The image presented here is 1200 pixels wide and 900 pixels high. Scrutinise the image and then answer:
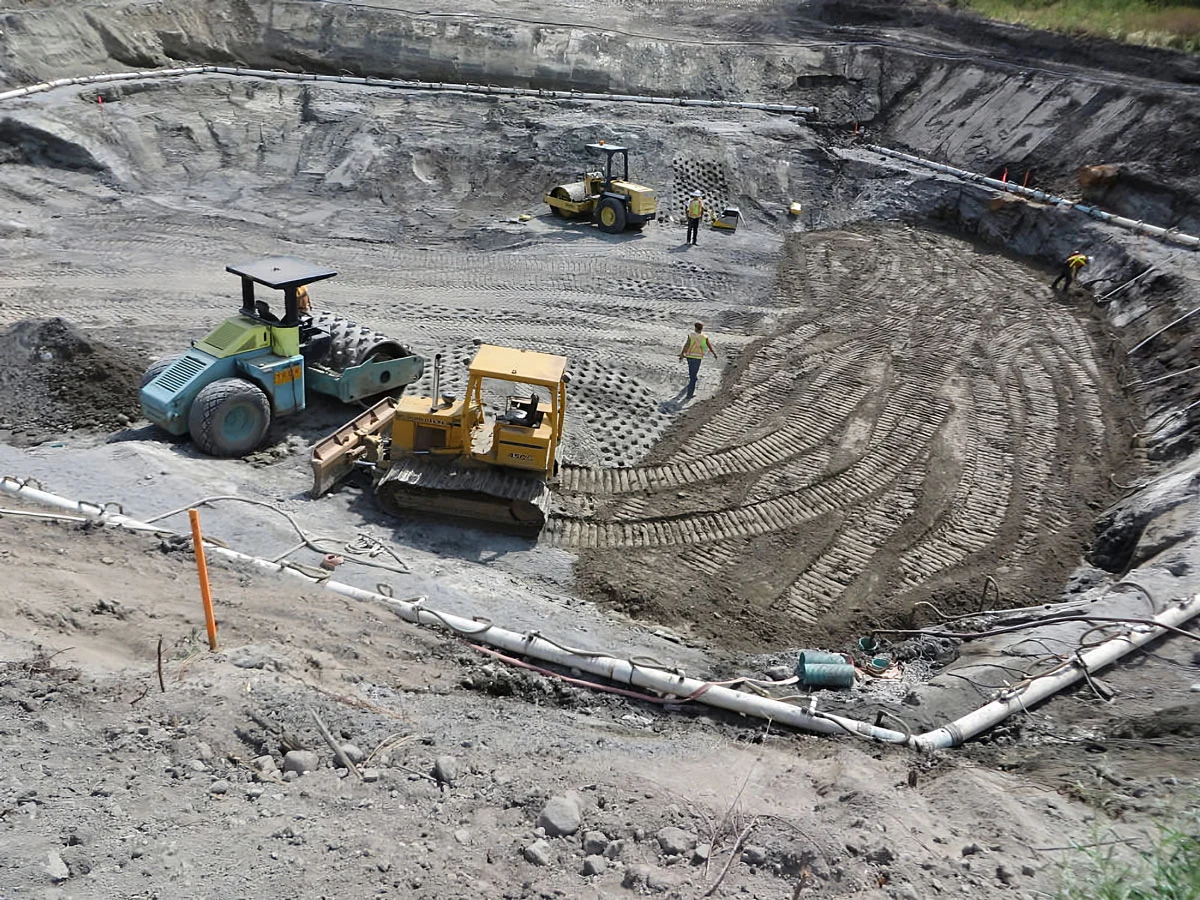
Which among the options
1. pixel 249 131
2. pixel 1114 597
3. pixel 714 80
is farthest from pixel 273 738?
pixel 714 80

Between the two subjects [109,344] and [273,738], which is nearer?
[273,738]

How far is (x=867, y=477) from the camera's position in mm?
12414

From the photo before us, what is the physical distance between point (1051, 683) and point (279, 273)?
9.25m

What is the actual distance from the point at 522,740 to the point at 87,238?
15472mm

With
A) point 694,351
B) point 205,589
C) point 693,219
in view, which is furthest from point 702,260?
point 205,589

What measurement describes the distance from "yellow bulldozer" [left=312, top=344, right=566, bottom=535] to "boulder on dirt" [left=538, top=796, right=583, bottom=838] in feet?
16.3

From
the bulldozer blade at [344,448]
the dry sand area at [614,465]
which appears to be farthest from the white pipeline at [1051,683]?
the bulldozer blade at [344,448]

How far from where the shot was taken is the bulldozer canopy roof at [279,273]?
36.3 ft

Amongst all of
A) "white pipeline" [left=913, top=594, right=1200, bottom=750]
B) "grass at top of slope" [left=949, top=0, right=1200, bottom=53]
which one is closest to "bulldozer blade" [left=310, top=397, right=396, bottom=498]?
"white pipeline" [left=913, top=594, right=1200, bottom=750]

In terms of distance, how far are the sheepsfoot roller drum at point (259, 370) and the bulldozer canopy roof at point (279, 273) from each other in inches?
0.5

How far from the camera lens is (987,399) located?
14516 millimetres

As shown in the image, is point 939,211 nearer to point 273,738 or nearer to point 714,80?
Result: point 714,80

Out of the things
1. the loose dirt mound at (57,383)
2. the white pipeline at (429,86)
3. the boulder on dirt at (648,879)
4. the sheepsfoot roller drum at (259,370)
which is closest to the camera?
the boulder on dirt at (648,879)

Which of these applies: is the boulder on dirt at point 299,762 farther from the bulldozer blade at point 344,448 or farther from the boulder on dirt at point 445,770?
the bulldozer blade at point 344,448
